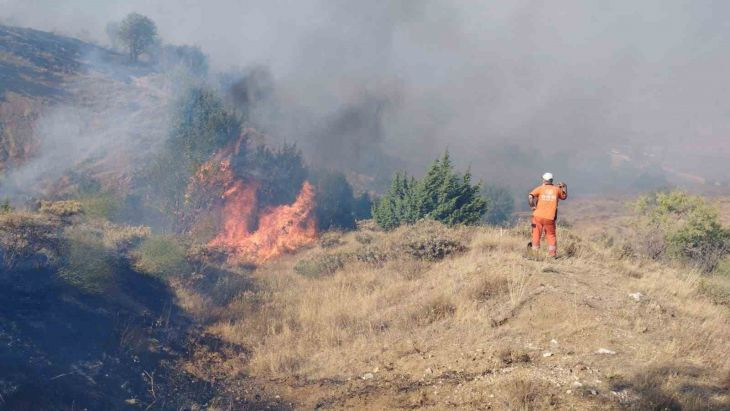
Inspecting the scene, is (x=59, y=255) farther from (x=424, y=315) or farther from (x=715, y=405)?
(x=715, y=405)

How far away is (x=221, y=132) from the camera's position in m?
29.0

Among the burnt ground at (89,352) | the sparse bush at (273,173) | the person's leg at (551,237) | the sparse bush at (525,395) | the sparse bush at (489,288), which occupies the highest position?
the sparse bush at (273,173)

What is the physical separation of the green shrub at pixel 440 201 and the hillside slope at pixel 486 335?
33.2 feet

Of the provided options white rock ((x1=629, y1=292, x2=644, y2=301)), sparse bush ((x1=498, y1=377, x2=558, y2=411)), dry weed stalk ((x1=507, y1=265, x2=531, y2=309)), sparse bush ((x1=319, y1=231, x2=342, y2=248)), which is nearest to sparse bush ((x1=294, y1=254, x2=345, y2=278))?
dry weed stalk ((x1=507, y1=265, x2=531, y2=309))

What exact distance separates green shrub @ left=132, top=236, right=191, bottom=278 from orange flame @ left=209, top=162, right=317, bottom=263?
962 centimetres

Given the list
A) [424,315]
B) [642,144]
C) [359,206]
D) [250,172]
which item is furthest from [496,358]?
[642,144]

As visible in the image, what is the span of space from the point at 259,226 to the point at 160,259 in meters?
14.7

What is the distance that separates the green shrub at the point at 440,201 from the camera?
2178 centimetres

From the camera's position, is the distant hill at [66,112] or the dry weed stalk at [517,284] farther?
the distant hill at [66,112]

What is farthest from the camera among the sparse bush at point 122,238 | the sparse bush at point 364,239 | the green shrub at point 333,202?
the green shrub at point 333,202

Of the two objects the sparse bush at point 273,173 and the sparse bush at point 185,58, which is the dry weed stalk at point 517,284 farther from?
the sparse bush at point 185,58

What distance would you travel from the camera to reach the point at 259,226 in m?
25.4

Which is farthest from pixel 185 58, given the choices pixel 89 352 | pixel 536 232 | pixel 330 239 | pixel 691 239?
pixel 89 352

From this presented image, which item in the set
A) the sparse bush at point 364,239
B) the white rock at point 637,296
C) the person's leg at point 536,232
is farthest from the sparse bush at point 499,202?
the white rock at point 637,296
